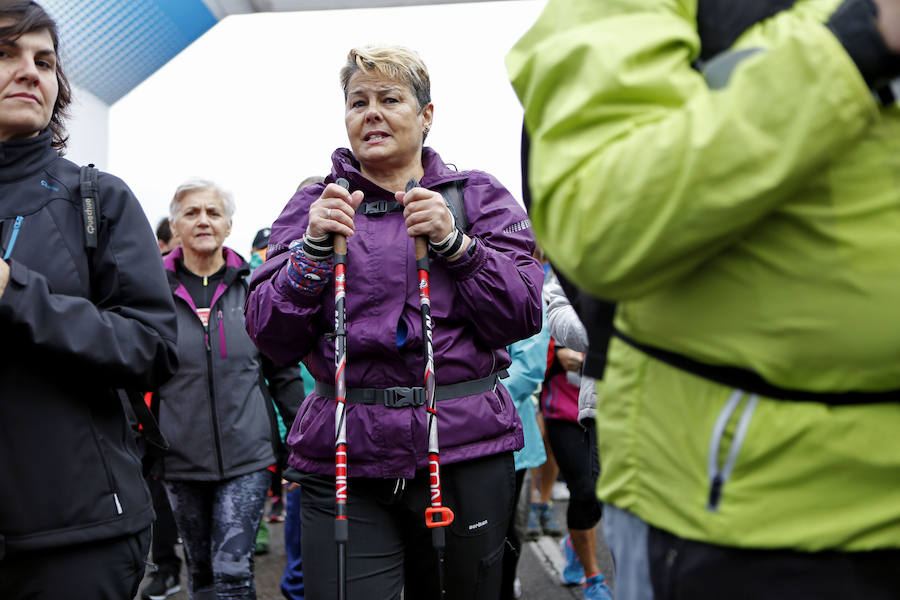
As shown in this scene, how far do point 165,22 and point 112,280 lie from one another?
25.2ft

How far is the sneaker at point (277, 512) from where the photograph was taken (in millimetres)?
8164

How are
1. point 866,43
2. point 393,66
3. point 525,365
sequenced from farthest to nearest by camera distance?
point 525,365 → point 393,66 → point 866,43

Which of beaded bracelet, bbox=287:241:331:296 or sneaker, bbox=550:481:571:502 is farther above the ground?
beaded bracelet, bbox=287:241:331:296

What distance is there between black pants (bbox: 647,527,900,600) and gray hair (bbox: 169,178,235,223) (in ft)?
14.7

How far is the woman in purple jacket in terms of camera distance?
2.72 metres

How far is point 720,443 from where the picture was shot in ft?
3.84

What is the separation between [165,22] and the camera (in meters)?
9.16

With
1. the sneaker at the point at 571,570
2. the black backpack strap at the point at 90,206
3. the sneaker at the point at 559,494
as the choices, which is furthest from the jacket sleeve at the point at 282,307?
the sneaker at the point at 559,494

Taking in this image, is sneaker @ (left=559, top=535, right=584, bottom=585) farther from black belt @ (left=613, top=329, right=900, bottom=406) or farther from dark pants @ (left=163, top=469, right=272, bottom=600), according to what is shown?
black belt @ (left=613, top=329, right=900, bottom=406)

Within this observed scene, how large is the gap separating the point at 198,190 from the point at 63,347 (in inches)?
127

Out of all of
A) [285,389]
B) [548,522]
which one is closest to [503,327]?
[285,389]

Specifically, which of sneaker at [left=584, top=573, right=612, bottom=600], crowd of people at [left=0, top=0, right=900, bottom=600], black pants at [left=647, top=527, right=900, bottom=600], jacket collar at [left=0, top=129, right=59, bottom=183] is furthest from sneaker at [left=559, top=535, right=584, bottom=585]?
black pants at [left=647, top=527, right=900, bottom=600]

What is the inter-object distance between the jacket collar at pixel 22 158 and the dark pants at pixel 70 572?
3.22ft

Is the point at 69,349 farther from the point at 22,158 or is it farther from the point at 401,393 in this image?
the point at 401,393
